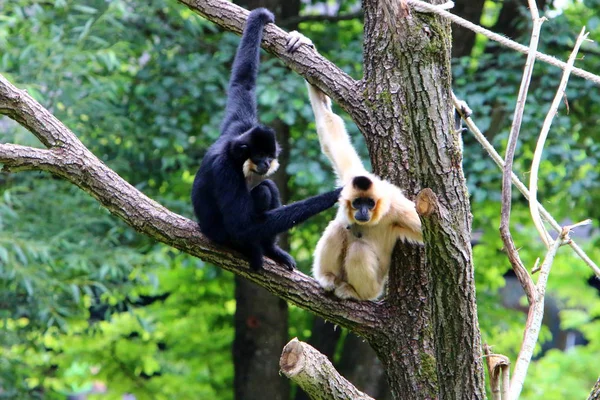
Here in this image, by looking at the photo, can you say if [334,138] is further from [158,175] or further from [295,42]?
[158,175]

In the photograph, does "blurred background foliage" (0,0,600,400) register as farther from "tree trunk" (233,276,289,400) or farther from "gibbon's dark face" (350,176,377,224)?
"gibbon's dark face" (350,176,377,224)

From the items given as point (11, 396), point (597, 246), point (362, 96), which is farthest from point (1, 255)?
point (597, 246)

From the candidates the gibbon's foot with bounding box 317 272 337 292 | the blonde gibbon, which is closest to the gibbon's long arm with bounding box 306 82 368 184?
the blonde gibbon

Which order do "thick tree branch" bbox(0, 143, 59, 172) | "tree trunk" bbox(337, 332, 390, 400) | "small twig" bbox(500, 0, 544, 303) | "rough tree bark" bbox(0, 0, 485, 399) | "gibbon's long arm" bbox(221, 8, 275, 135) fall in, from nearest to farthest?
"small twig" bbox(500, 0, 544, 303) → "rough tree bark" bbox(0, 0, 485, 399) → "thick tree branch" bbox(0, 143, 59, 172) → "gibbon's long arm" bbox(221, 8, 275, 135) → "tree trunk" bbox(337, 332, 390, 400)

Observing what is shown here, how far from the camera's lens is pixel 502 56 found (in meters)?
9.30

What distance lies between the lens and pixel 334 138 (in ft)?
19.8

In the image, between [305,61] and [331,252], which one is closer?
[305,61]

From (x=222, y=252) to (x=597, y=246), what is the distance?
20.8 ft

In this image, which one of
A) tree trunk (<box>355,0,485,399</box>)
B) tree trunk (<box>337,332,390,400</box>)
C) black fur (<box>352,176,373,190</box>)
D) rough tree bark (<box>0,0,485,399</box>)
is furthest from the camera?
tree trunk (<box>337,332,390,400</box>)

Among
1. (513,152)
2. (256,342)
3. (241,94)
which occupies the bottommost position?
(256,342)

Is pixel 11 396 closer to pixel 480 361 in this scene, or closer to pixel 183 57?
pixel 183 57

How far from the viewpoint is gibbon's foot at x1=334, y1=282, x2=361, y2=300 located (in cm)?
565

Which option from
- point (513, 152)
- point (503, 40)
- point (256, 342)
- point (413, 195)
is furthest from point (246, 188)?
point (256, 342)

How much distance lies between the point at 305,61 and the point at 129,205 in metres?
1.68
